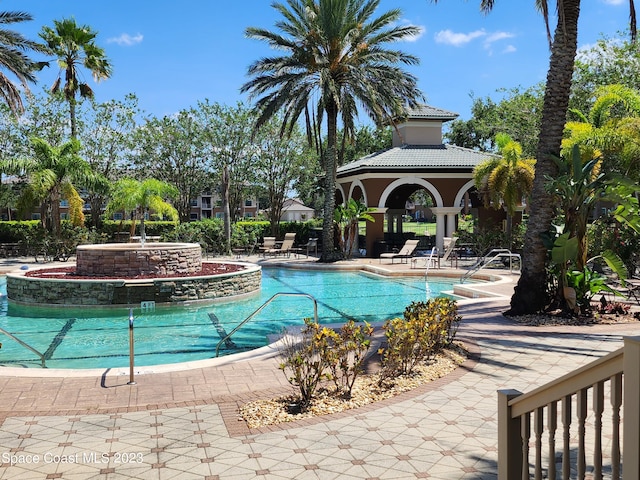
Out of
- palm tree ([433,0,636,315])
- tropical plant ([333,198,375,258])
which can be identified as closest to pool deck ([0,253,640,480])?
palm tree ([433,0,636,315])

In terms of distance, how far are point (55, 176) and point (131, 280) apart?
1277 cm

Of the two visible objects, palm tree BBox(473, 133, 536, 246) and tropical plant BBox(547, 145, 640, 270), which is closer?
tropical plant BBox(547, 145, 640, 270)

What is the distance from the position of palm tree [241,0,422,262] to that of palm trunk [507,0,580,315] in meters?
10.9

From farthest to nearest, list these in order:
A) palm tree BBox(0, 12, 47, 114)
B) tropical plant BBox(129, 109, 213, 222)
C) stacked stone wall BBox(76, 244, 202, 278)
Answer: tropical plant BBox(129, 109, 213, 222) → palm tree BBox(0, 12, 47, 114) → stacked stone wall BBox(76, 244, 202, 278)

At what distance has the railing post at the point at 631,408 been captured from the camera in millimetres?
2275

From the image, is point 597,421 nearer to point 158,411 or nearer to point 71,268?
point 158,411

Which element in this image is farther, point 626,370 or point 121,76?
point 121,76

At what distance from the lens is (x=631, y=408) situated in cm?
231

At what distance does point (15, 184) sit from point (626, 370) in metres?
40.6

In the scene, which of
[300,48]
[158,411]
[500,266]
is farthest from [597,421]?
[300,48]

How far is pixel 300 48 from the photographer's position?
22094mm

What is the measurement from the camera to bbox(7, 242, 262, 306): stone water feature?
47.0 feet

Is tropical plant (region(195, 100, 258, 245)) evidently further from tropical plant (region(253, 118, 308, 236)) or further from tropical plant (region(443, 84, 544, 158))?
tropical plant (region(443, 84, 544, 158))

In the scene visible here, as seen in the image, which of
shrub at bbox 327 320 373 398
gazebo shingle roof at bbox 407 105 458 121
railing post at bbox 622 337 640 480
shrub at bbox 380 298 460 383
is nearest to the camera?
railing post at bbox 622 337 640 480
